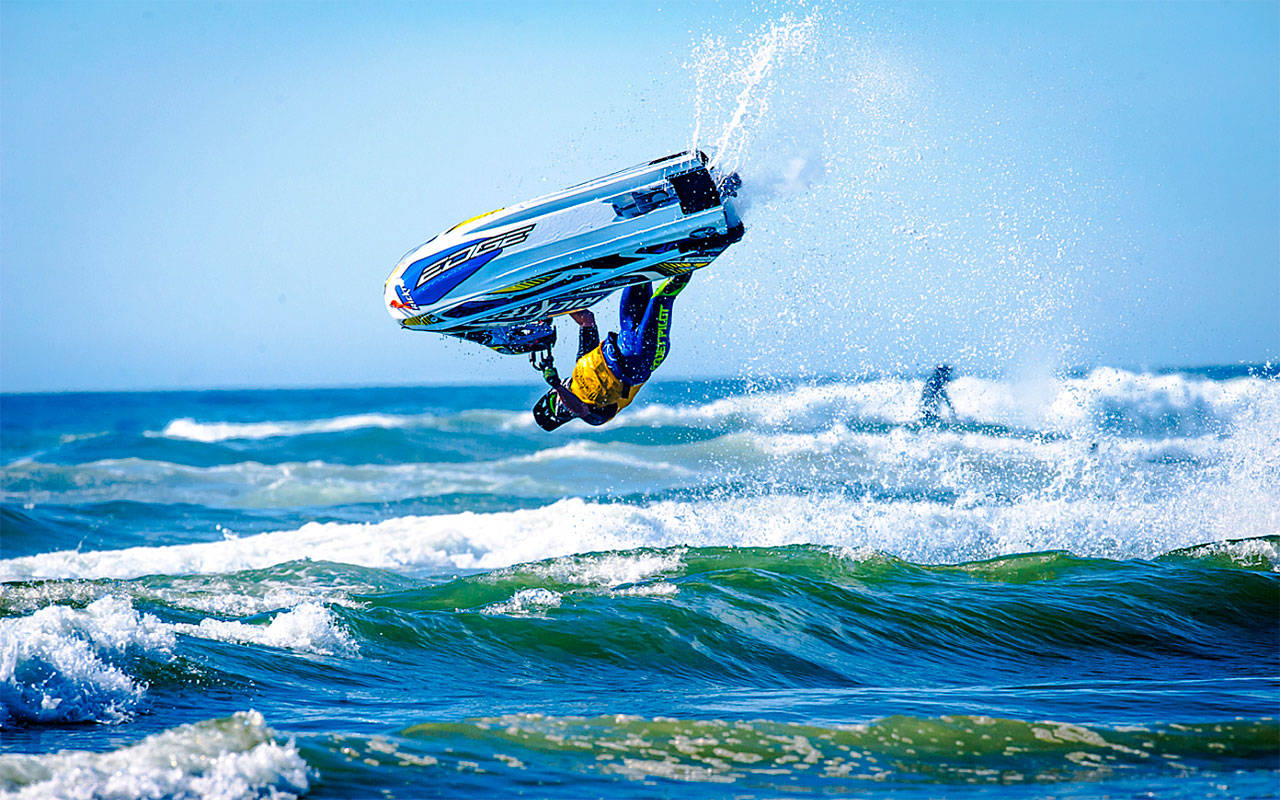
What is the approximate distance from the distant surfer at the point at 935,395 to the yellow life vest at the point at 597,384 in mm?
20909

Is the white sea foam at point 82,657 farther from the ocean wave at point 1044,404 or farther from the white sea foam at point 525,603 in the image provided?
the ocean wave at point 1044,404

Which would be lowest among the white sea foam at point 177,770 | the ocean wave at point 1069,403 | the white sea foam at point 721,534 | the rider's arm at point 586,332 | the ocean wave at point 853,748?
the ocean wave at point 853,748

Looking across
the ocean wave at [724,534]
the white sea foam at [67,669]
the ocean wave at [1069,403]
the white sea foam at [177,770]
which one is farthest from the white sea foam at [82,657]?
the ocean wave at [1069,403]

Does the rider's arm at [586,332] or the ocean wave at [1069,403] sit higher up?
the ocean wave at [1069,403]

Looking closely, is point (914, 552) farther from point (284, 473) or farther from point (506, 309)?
point (284, 473)

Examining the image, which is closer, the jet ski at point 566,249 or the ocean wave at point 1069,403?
the jet ski at point 566,249

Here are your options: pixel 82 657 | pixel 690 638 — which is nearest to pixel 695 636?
pixel 690 638

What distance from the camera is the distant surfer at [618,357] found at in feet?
25.8

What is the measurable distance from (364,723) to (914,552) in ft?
32.9

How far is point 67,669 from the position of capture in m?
6.72

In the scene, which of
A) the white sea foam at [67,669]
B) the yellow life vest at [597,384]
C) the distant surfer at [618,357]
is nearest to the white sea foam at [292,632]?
the white sea foam at [67,669]

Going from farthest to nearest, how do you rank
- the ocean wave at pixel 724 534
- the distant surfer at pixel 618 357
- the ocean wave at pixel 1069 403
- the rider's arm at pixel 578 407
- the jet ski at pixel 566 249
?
the ocean wave at pixel 1069 403, the ocean wave at pixel 724 534, the rider's arm at pixel 578 407, the distant surfer at pixel 618 357, the jet ski at pixel 566 249

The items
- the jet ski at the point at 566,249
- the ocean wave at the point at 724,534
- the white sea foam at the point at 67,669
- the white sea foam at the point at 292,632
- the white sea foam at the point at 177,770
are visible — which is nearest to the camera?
the white sea foam at the point at 177,770

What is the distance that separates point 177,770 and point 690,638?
14.9 feet
